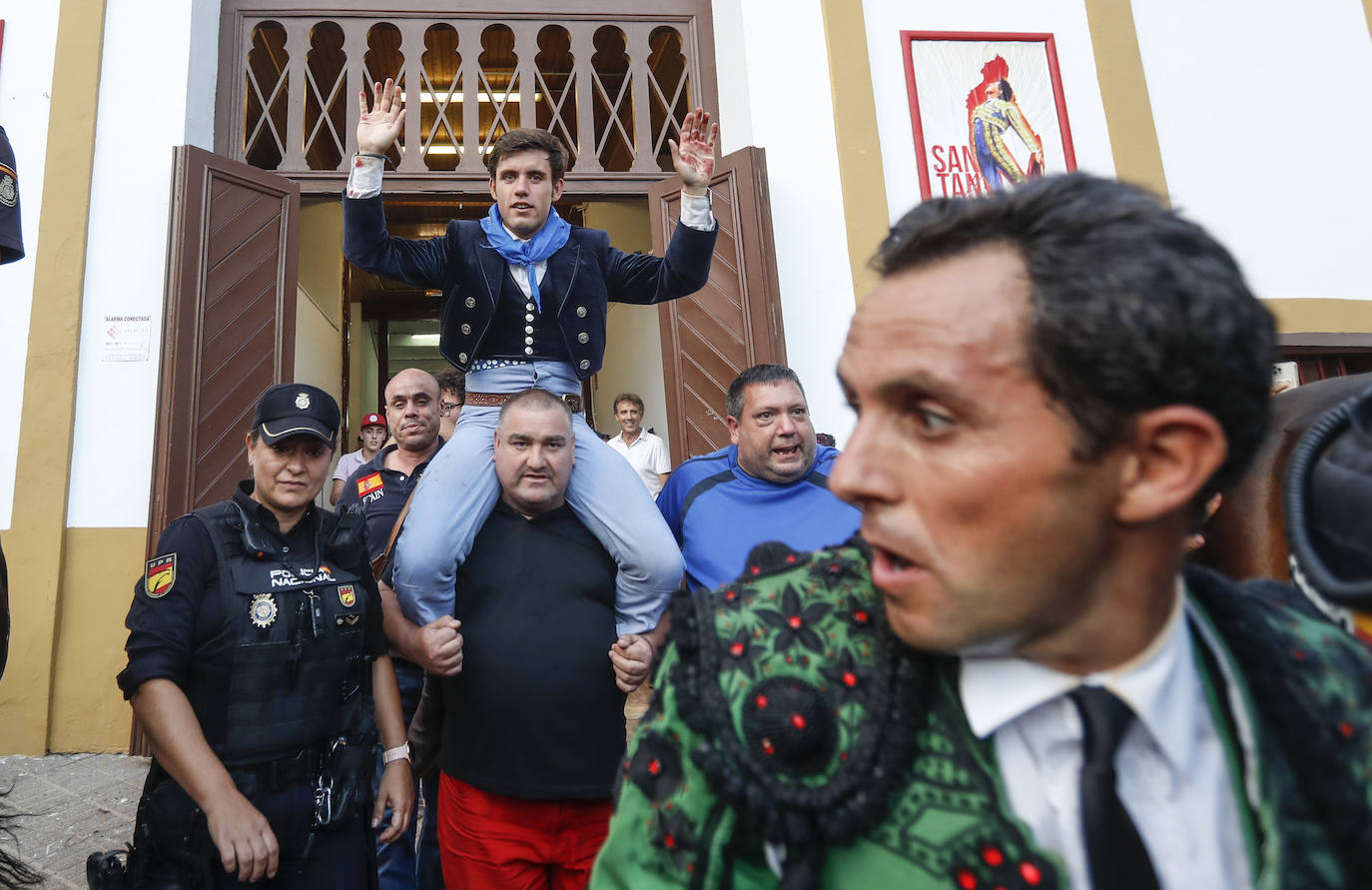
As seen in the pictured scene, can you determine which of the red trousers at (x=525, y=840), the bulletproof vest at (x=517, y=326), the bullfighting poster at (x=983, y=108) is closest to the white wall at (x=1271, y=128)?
the bullfighting poster at (x=983, y=108)

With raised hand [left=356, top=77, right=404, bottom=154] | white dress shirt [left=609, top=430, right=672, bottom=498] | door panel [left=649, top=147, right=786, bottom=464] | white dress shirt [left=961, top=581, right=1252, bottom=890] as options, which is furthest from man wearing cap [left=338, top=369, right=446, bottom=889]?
white dress shirt [left=609, top=430, right=672, bottom=498]

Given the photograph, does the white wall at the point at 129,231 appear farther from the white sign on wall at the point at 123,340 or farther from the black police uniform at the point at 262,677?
the black police uniform at the point at 262,677

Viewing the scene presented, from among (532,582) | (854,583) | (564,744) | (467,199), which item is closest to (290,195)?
(467,199)

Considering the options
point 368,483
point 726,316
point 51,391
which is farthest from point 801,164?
point 51,391

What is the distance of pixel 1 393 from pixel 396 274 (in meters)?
3.77

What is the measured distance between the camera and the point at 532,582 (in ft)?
7.73

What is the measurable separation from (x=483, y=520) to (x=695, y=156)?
140 centimetres

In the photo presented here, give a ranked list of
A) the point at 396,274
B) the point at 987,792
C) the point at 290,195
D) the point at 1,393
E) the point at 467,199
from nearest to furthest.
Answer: the point at 987,792 → the point at 396,274 → the point at 1,393 → the point at 290,195 → the point at 467,199

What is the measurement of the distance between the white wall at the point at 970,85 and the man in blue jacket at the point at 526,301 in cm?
331

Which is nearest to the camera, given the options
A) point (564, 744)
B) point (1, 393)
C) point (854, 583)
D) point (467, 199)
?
point (854, 583)

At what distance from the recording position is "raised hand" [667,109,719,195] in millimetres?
2688

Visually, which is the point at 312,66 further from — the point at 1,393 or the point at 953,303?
the point at 953,303

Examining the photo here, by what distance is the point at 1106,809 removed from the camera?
768 mm

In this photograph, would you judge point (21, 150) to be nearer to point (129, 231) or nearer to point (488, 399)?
point (129, 231)
